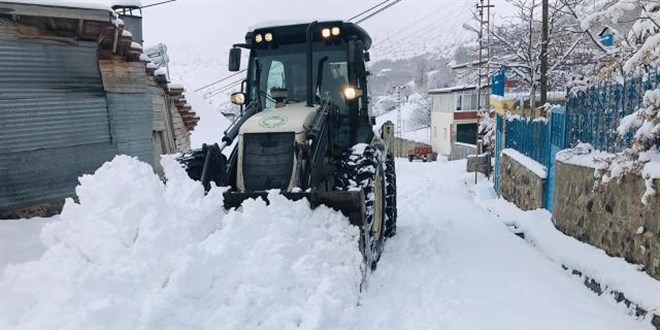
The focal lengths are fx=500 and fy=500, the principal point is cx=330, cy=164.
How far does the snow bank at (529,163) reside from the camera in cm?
912

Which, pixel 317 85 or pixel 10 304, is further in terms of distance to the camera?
pixel 317 85

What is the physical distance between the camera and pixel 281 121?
6.19m

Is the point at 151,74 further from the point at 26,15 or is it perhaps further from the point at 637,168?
the point at 637,168

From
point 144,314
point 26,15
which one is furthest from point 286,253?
point 26,15

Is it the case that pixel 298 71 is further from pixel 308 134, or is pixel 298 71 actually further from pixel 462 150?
pixel 462 150

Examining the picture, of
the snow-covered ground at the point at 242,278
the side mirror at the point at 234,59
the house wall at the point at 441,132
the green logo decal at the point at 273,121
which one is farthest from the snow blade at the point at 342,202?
the house wall at the point at 441,132

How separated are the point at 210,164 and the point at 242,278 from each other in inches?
91.2

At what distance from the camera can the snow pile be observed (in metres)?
3.45

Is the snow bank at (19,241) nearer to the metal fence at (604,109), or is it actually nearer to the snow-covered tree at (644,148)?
the snow-covered tree at (644,148)

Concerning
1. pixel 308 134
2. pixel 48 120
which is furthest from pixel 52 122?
pixel 308 134

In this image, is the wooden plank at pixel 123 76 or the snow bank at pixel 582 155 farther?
the wooden plank at pixel 123 76

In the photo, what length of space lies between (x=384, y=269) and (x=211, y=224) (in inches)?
95.1

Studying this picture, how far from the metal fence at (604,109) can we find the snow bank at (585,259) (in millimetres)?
1326

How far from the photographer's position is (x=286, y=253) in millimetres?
4527
